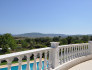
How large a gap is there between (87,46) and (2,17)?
43.1 metres

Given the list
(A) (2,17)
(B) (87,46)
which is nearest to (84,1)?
(B) (87,46)

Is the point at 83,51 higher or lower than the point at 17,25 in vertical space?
lower

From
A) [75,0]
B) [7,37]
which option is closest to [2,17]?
[7,37]

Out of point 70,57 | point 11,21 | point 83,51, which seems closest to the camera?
point 70,57

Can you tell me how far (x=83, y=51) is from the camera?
16.3 ft

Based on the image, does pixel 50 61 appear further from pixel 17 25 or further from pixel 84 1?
pixel 17 25

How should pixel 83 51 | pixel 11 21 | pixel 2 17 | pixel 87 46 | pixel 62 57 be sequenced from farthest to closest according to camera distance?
1. pixel 11 21
2. pixel 2 17
3. pixel 87 46
4. pixel 83 51
5. pixel 62 57

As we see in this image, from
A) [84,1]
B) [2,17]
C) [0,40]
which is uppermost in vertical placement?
[2,17]

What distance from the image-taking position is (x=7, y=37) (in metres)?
27.5

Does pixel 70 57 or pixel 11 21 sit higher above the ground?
pixel 11 21

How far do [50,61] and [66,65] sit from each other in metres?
1.05

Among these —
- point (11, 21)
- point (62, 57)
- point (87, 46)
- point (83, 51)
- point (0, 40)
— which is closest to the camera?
point (62, 57)

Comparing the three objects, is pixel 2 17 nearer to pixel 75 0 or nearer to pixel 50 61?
pixel 75 0

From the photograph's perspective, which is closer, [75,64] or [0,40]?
[75,64]
